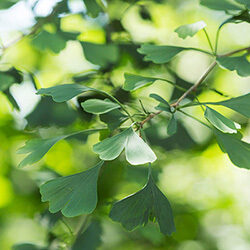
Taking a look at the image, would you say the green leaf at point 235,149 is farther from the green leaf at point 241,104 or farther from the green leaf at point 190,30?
the green leaf at point 190,30

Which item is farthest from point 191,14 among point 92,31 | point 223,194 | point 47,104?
point 47,104

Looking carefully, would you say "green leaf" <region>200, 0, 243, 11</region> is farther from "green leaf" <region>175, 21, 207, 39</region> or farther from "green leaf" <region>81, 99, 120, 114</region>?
"green leaf" <region>81, 99, 120, 114</region>

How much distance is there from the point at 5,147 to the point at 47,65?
387 millimetres

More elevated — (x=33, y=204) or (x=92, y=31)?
(x=92, y=31)

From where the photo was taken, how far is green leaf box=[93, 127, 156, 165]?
1.38ft

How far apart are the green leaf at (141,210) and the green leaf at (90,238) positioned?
342 millimetres

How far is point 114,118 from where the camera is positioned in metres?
0.54

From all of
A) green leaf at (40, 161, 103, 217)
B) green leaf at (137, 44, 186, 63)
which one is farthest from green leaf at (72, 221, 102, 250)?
green leaf at (137, 44, 186, 63)

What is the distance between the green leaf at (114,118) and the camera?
53 centimetres

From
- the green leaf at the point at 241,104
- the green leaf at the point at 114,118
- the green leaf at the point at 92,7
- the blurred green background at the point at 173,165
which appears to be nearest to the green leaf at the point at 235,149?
the green leaf at the point at 241,104

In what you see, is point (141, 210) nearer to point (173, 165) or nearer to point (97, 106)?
point (97, 106)

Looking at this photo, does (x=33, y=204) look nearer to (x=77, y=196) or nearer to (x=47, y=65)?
(x=47, y=65)

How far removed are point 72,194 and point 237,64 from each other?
309 millimetres

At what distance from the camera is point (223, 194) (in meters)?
1.54
